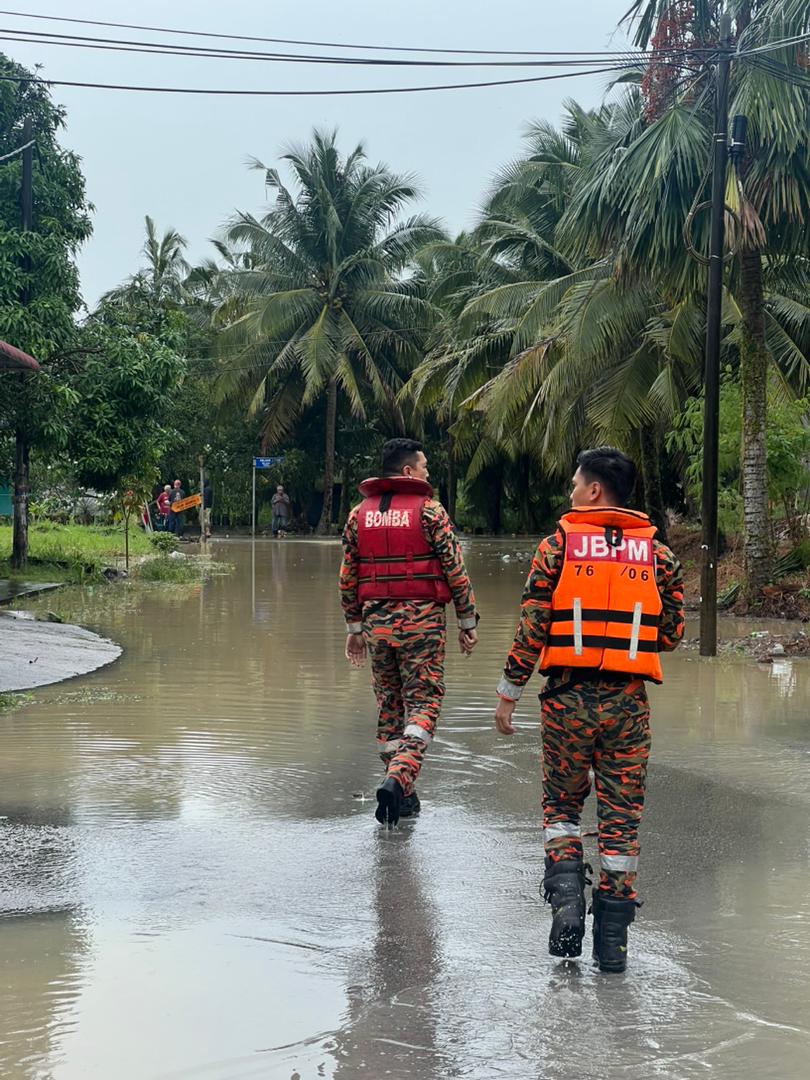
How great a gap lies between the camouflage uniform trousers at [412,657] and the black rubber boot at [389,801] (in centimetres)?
19

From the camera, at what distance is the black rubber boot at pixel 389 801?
6.38 metres

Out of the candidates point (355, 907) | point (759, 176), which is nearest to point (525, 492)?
point (759, 176)

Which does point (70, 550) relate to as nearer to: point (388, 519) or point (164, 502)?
point (164, 502)

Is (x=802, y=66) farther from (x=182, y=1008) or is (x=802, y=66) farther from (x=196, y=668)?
(x=182, y=1008)

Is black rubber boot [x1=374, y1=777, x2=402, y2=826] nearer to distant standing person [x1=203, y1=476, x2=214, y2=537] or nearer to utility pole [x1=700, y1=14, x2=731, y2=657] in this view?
utility pole [x1=700, y1=14, x2=731, y2=657]

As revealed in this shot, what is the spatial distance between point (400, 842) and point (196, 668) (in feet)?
21.8

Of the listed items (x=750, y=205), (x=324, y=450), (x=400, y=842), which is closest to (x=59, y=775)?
(x=400, y=842)

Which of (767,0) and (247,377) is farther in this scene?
(247,377)

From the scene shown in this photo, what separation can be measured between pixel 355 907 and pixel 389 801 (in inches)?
42.0

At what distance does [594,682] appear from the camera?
4.84 metres

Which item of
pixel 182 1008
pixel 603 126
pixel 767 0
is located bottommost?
pixel 182 1008

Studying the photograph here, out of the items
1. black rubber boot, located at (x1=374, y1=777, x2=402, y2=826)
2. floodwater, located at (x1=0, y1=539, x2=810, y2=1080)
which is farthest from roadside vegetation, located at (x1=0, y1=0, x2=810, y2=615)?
black rubber boot, located at (x1=374, y1=777, x2=402, y2=826)

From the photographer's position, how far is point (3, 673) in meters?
11.5

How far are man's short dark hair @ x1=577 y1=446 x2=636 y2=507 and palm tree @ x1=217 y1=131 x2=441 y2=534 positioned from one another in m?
38.9
